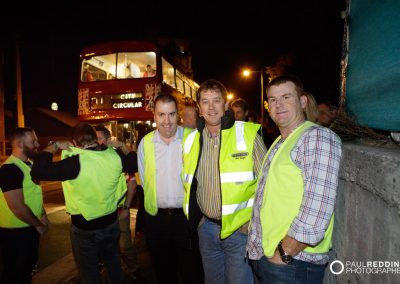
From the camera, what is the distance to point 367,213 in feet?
5.46

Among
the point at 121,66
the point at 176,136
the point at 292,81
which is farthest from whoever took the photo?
the point at 121,66

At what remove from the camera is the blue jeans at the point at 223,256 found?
264 cm

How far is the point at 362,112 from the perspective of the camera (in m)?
2.27

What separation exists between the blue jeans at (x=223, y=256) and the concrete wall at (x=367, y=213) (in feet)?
2.37

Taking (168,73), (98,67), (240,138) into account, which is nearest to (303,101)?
(240,138)

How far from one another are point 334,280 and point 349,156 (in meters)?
0.94

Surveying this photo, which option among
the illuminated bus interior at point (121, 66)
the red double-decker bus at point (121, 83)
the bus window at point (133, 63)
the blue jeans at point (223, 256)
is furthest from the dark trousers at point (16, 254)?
the bus window at point (133, 63)

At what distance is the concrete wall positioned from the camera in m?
1.39

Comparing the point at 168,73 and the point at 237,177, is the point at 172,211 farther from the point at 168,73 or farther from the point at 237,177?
the point at 168,73

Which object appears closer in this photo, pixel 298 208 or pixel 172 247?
pixel 298 208

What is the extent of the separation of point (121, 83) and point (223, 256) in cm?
777

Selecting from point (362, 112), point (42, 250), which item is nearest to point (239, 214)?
point (362, 112)

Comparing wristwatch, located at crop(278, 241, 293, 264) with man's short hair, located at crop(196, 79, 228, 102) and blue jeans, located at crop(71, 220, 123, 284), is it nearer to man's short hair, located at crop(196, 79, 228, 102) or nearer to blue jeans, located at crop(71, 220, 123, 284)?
man's short hair, located at crop(196, 79, 228, 102)

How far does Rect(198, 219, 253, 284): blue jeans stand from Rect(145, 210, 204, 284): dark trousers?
0.26 metres
